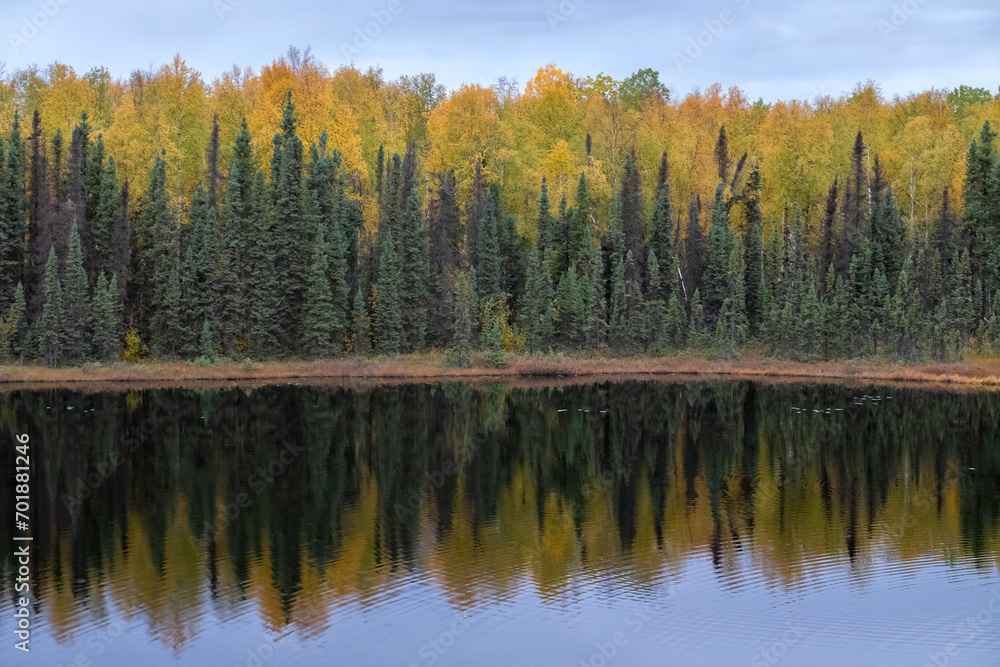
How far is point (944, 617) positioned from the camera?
20.0 meters

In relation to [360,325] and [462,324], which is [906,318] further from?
[360,325]

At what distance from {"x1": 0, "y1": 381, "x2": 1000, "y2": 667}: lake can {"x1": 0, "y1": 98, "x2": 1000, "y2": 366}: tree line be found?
995 inches

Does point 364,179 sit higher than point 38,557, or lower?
higher

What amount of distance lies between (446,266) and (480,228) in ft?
13.9

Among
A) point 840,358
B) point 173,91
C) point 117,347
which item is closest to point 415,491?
point 117,347

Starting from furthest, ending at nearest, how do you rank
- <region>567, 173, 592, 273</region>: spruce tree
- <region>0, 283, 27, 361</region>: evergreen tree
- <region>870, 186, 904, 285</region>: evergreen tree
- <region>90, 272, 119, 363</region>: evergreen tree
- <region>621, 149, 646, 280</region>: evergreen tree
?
1. <region>621, 149, 646, 280</region>: evergreen tree
2. <region>567, 173, 592, 273</region>: spruce tree
3. <region>870, 186, 904, 285</region>: evergreen tree
4. <region>90, 272, 119, 363</region>: evergreen tree
5. <region>0, 283, 27, 361</region>: evergreen tree

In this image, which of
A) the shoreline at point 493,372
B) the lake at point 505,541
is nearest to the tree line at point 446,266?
the shoreline at point 493,372

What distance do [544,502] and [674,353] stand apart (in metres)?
48.6

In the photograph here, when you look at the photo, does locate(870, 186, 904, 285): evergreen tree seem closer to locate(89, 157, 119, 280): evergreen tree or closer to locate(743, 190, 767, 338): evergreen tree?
locate(743, 190, 767, 338): evergreen tree

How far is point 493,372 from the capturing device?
232ft

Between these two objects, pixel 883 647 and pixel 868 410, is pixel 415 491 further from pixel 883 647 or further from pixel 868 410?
pixel 868 410

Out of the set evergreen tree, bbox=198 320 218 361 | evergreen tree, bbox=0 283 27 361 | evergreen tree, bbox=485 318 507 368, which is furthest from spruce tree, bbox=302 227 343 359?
evergreen tree, bbox=0 283 27 361

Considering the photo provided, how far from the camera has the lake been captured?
18.7 m

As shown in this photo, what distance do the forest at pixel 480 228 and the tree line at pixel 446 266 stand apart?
23cm
